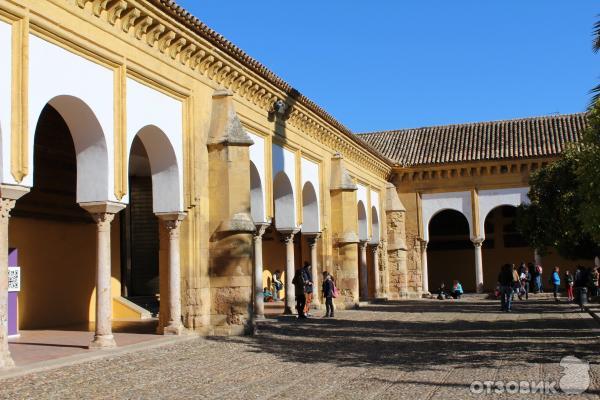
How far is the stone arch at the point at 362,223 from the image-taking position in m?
25.9

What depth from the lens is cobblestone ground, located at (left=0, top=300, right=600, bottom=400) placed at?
771 centimetres

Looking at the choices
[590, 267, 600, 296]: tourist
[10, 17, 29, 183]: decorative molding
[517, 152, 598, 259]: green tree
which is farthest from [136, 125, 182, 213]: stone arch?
[590, 267, 600, 296]: tourist

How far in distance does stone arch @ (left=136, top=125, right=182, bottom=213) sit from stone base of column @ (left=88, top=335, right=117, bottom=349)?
3.00 metres

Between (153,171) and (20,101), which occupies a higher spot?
(20,101)

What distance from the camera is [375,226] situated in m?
28.6

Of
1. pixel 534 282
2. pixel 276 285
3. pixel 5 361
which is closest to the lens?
pixel 5 361

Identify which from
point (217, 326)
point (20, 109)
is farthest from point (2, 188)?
point (217, 326)

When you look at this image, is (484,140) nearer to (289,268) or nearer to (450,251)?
(450,251)

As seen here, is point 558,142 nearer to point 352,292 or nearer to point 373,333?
point 352,292

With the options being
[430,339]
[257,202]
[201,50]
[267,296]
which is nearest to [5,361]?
[430,339]

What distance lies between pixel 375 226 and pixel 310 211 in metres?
7.57

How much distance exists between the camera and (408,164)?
3247 cm

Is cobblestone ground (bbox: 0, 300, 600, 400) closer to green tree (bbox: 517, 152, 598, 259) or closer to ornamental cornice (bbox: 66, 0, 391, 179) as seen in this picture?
ornamental cornice (bbox: 66, 0, 391, 179)

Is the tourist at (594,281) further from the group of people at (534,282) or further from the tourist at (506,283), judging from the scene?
the tourist at (506,283)
